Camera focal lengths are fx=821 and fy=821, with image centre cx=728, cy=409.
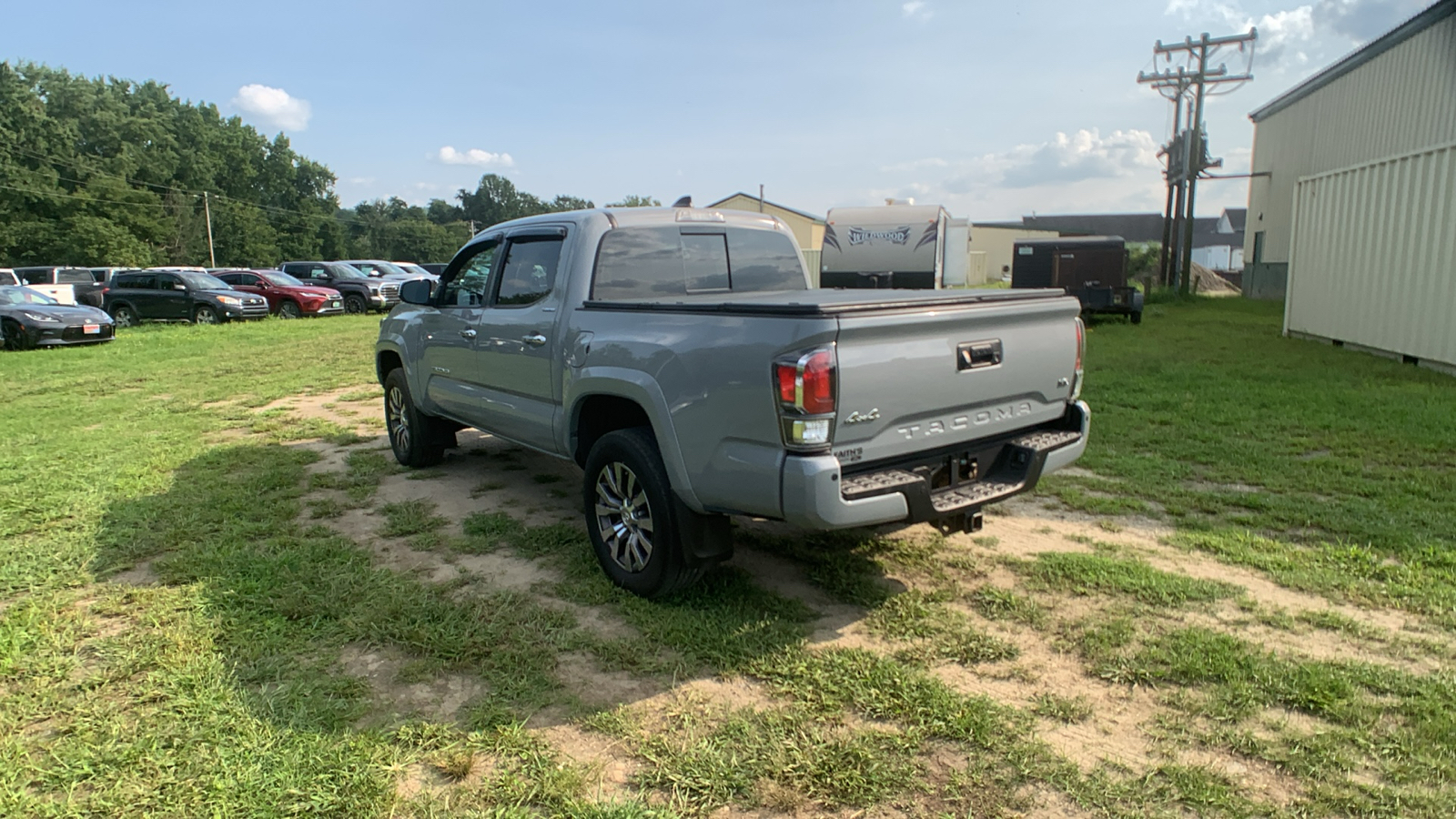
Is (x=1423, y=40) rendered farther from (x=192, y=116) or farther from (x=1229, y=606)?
(x=192, y=116)

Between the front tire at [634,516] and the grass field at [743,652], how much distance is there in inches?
7.0

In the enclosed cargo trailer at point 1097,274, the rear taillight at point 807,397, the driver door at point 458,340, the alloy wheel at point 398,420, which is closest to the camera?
the rear taillight at point 807,397

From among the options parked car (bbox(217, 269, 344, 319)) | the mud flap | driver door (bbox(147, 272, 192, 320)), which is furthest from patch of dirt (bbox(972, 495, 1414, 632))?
parked car (bbox(217, 269, 344, 319))

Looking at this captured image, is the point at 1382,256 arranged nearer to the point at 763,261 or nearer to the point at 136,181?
the point at 763,261

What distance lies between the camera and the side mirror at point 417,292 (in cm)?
596

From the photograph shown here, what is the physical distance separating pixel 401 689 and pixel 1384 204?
13.4 metres

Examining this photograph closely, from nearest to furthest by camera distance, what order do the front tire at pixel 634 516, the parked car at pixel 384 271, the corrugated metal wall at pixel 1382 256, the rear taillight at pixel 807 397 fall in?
1. the rear taillight at pixel 807 397
2. the front tire at pixel 634 516
3. the corrugated metal wall at pixel 1382 256
4. the parked car at pixel 384 271

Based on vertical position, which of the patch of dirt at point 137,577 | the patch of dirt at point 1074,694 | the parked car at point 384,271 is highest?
the parked car at point 384,271

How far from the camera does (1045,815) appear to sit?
8.05 ft

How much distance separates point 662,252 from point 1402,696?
3.89 meters

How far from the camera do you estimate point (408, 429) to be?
6.60 meters

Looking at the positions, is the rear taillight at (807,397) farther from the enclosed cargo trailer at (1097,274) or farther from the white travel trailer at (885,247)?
the white travel trailer at (885,247)

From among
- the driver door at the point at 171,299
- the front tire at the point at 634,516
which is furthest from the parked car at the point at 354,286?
the front tire at the point at 634,516

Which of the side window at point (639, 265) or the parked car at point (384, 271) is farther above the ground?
the parked car at point (384, 271)
